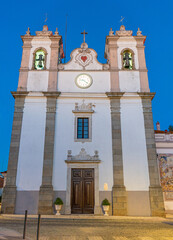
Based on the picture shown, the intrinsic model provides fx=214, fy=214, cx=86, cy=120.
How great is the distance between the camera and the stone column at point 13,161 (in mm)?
12641

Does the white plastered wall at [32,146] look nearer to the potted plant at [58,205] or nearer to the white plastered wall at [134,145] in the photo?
the potted plant at [58,205]

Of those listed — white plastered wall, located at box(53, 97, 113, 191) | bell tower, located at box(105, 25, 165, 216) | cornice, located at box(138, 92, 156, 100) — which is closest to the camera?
bell tower, located at box(105, 25, 165, 216)

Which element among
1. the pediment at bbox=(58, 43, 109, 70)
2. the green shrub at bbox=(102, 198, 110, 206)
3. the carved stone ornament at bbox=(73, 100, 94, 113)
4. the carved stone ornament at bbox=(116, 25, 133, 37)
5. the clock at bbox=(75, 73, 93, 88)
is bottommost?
the green shrub at bbox=(102, 198, 110, 206)

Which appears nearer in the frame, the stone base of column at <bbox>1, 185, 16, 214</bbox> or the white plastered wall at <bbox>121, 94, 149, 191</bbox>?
the stone base of column at <bbox>1, 185, 16, 214</bbox>

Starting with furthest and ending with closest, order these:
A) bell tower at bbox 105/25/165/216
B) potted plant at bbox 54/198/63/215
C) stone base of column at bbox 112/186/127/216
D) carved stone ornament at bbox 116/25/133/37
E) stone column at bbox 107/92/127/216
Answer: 1. carved stone ornament at bbox 116/25/133/37
2. bell tower at bbox 105/25/165/216
3. stone column at bbox 107/92/127/216
4. stone base of column at bbox 112/186/127/216
5. potted plant at bbox 54/198/63/215

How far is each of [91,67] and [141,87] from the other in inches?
157

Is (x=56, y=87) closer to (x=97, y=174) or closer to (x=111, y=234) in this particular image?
(x=97, y=174)

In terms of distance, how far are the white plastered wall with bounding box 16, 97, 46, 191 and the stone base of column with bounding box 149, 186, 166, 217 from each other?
22.3ft

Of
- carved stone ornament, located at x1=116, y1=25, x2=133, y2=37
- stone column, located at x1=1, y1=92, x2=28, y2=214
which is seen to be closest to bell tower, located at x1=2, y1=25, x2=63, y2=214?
stone column, located at x1=1, y1=92, x2=28, y2=214

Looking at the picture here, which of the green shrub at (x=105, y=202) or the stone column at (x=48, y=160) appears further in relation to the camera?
the stone column at (x=48, y=160)

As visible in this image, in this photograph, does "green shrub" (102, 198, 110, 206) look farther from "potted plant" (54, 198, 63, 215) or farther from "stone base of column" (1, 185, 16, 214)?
"stone base of column" (1, 185, 16, 214)

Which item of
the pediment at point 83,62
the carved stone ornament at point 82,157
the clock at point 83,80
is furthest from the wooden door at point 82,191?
the pediment at point 83,62

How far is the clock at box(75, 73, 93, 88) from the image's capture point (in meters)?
15.5

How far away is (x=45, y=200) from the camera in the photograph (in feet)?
41.5
